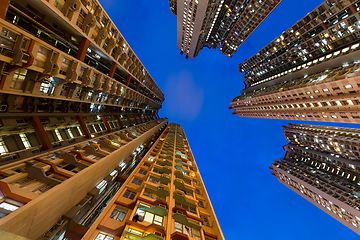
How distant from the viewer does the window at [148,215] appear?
16.6 metres

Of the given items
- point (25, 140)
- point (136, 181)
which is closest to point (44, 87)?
point (25, 140)

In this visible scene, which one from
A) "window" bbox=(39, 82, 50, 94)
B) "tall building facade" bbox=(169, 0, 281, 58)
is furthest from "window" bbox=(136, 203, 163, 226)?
"tall building facade" bbox=(169, 0, 281, 58)

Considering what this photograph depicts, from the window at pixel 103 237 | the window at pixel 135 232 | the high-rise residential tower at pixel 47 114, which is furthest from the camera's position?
the window at pixel 135 232

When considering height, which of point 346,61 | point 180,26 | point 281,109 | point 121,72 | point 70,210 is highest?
point 180,26

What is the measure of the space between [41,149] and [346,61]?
92.3m

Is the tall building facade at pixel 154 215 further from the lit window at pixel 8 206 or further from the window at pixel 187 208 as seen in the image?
the lit window at pixel 8 206

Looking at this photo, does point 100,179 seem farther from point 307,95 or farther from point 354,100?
point 307,95

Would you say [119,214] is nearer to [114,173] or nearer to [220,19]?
[114,173]

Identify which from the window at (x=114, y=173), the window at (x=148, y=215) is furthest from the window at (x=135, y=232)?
the window at (x=114, y=173)

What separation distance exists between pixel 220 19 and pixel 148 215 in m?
163

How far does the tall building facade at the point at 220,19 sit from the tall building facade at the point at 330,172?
89654 millimetres

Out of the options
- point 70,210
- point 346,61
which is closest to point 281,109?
point 346,61

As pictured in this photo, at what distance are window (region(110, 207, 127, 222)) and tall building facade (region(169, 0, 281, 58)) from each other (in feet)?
305

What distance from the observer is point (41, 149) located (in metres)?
22.0
